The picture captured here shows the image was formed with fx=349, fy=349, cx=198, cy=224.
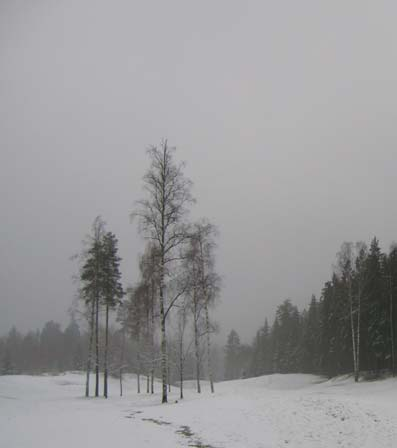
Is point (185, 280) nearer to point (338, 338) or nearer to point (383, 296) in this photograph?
point (383, 296)

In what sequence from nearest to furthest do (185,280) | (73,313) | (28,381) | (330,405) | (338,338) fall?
(330,405) → (185,280) → (73,313) → (28,381) → (338,338)

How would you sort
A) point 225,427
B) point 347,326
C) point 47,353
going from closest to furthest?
point 225,427, point 347,326, point 47,353

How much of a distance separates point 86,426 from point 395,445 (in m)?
10.3

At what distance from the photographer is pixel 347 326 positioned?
4834 centimetres

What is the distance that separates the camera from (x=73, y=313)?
31766 millimetres

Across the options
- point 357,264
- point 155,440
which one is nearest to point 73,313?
point 155,440

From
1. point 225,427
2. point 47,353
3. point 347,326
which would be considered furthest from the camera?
point 47,353

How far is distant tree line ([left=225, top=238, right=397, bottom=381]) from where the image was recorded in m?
39.6

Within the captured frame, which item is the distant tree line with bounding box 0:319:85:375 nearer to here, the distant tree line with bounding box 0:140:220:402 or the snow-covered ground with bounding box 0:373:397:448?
the distant tree line with bounding box 0:140:220:402

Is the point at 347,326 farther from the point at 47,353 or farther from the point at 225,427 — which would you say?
the point at 47,353

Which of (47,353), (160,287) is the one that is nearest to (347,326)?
(160,287)

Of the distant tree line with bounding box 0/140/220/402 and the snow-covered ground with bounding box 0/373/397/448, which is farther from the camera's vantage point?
the distant tree line with bounding box 0/140/220/402

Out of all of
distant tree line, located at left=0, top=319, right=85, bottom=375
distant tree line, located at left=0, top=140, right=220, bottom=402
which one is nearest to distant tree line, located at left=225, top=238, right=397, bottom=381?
distant tree line, located at left=0, top=140, right=220, bottom=402

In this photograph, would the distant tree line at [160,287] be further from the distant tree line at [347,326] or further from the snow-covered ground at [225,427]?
the distant tree line at [347,326]
